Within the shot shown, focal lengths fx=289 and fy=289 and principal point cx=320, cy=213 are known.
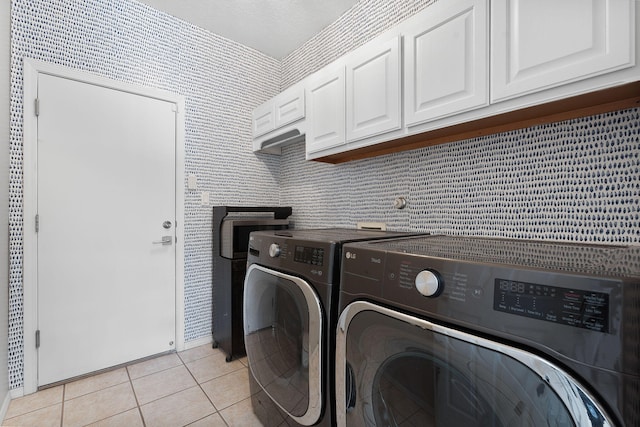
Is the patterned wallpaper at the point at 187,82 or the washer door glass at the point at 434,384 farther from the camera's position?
the patterned wallpaper at the point at 187,82

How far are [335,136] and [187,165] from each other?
1.32 meters

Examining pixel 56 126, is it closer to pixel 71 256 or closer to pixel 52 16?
pixel 52 16

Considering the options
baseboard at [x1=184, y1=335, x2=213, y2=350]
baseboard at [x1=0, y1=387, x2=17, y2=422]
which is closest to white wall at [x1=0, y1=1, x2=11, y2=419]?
baseboard at [x1=0, y1=387, x2=17, y2=422]

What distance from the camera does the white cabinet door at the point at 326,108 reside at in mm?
1817

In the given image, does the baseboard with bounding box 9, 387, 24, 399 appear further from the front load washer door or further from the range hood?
the range hood

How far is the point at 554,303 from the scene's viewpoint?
60cm

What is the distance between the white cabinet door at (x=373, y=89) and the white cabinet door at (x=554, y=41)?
47 cm

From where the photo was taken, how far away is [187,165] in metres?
2.39

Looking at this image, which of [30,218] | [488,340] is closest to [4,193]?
[30,218]

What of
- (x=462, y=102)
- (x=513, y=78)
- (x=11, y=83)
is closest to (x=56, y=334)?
(x=11, y=83)

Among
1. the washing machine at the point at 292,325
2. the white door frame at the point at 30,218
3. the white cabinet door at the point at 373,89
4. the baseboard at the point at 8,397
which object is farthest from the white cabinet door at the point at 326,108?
the baseboard at the point at 8,397

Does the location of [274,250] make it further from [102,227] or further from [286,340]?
[102,227]

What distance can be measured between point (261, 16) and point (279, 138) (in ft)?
3.14

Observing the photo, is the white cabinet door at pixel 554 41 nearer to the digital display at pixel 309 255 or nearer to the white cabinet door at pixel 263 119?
the digital display at pixel 309 255
